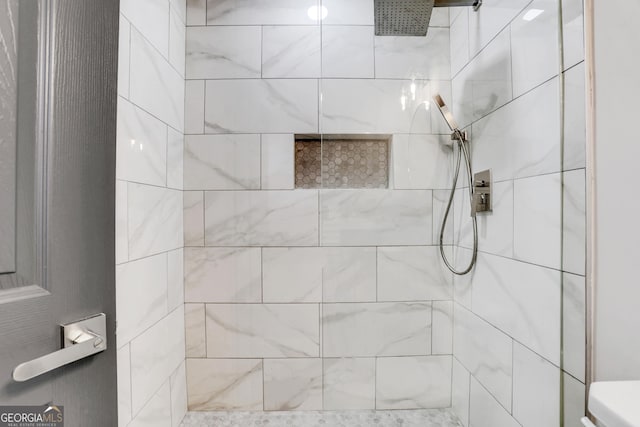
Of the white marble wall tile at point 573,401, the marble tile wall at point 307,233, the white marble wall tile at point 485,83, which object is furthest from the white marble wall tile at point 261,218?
the white marble wall tile at point 573,401

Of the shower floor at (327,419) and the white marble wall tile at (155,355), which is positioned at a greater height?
the white marble wall tile at (155,355)

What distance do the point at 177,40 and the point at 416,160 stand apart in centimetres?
123

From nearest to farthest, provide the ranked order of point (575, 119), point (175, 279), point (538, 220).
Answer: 1. point (575, 119)
2. point (538, 220)
3. point (175, 279)

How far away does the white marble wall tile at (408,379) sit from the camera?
1408 mm

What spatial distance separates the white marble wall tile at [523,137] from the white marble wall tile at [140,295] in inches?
52.1

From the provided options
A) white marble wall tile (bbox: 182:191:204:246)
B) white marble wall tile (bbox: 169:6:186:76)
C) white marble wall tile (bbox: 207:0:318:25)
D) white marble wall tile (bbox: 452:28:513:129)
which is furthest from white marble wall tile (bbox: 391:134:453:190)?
white marble wall tile (bbox: 169:6:186:76)

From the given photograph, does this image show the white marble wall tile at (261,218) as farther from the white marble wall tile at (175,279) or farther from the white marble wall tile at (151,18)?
the white marble wall tile at (151,18)

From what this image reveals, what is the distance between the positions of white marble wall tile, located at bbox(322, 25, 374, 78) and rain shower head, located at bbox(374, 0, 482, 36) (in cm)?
13

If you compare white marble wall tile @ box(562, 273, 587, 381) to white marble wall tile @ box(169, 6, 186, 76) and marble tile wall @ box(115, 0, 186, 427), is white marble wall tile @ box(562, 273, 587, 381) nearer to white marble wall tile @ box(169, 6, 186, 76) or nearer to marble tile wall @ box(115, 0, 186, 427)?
marble tile wall @ box(115, 0, 186, 427)

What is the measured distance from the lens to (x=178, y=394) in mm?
1324

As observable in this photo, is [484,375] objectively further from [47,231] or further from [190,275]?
[47,231]

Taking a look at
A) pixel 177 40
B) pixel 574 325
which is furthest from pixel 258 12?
pixel 574 325

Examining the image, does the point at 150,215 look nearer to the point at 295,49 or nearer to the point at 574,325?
the point at 295,49

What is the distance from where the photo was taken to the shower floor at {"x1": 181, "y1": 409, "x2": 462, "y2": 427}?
1333 millimetres
